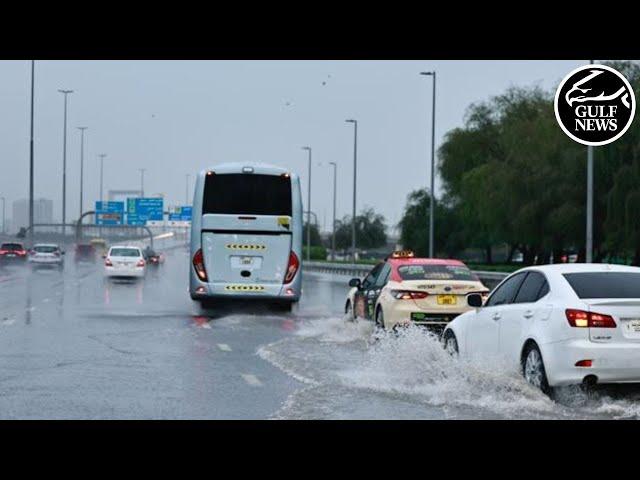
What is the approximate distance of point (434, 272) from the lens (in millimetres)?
20438

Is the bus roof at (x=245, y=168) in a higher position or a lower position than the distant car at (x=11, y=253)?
higher

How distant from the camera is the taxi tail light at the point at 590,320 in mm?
11906

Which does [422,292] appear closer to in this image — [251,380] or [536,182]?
[251,380]

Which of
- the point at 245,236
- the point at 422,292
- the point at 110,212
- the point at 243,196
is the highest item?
the point at 243,196

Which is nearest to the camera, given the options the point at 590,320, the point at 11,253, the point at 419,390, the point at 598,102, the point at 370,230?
the point at 590,320

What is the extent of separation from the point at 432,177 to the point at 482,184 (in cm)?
835

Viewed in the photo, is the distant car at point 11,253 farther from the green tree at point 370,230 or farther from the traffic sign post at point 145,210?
the green tree at point 370,230

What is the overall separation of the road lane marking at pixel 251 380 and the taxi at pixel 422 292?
455 centimetres

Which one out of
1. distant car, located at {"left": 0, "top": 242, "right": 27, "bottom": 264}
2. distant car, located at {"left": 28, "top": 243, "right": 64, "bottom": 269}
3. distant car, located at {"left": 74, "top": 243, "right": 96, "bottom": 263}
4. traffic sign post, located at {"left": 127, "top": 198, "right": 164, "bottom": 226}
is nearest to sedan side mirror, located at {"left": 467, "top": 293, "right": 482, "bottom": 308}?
distant car, located at {"left": 28, "top": 243, "right": 64, "bottom": 269}

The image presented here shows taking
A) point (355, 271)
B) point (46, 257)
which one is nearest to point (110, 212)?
point (46, 257)

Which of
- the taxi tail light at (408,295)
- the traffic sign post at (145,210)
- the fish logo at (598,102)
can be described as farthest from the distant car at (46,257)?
the taxi tail light at (408,295)

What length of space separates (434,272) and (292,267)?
852cm
